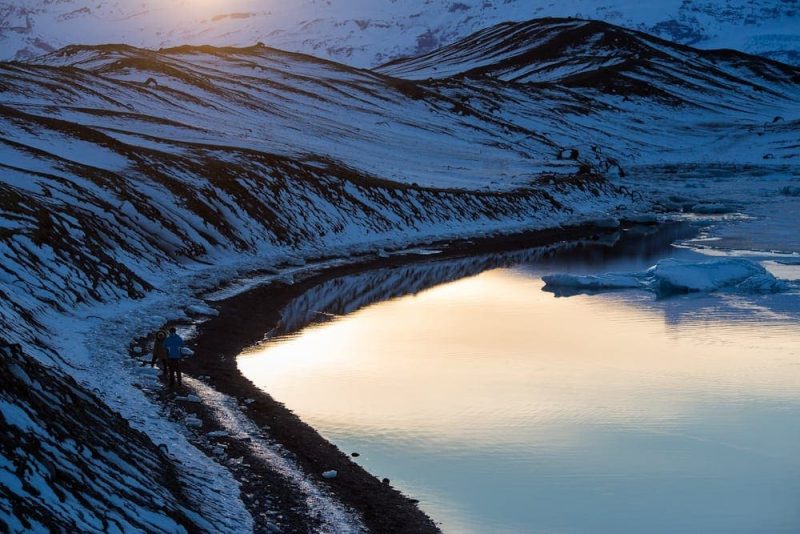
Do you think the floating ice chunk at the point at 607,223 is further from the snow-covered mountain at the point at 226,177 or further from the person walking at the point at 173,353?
the person walking at the point at 173,353

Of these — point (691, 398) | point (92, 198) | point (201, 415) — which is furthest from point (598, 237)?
point (201, 415)

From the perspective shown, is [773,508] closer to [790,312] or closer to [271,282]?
[790,312]

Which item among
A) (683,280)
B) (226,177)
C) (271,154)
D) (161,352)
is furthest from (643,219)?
(161,352)

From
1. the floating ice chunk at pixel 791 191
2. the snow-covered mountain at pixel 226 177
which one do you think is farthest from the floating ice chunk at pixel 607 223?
the floating ice chunk at pixel 791 191

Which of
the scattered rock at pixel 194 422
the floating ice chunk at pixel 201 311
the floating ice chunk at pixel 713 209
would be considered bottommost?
the scattered rock at pixel 194 422

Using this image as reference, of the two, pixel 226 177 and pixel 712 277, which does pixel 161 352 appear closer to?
pixel 712 277
